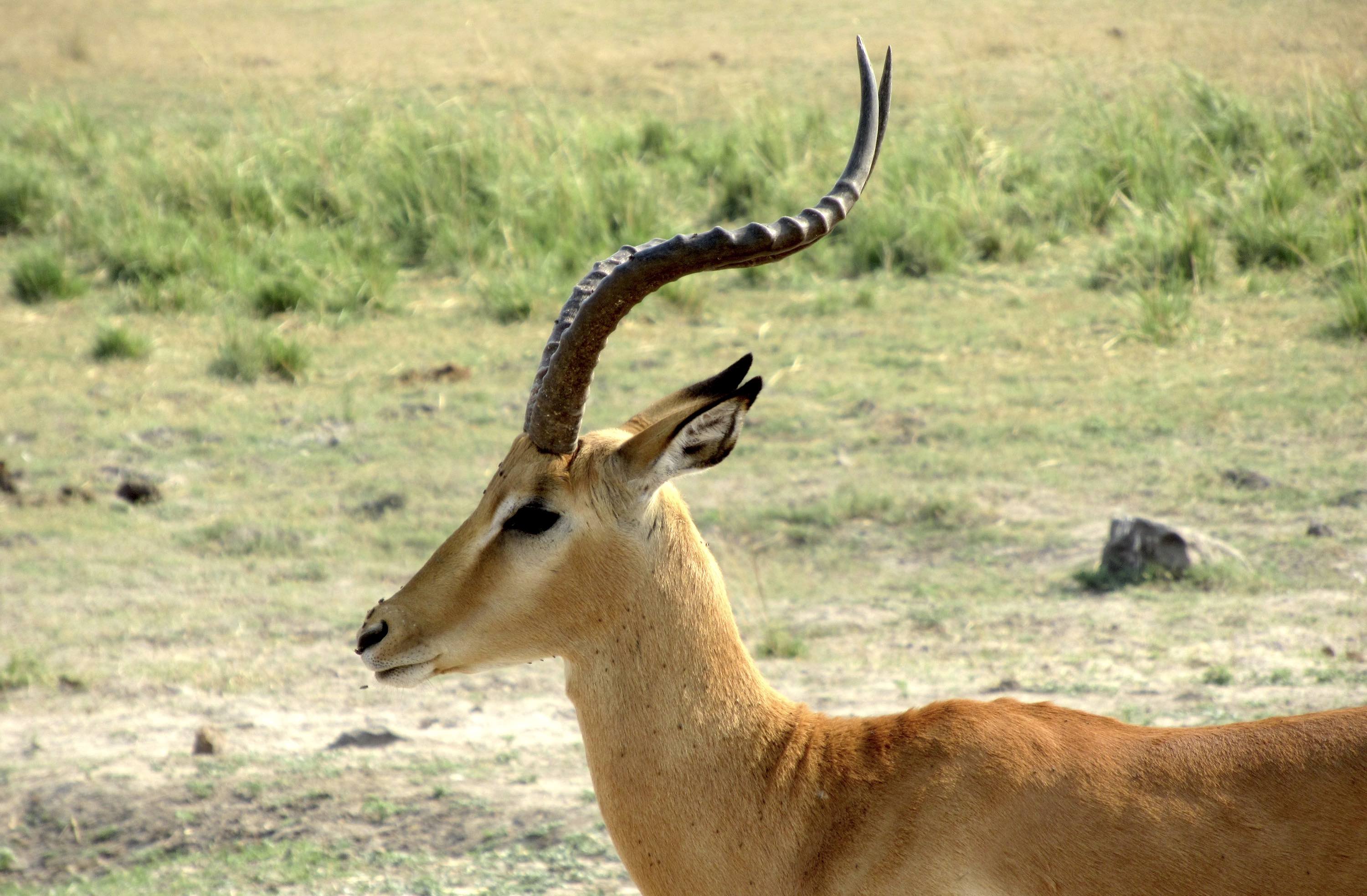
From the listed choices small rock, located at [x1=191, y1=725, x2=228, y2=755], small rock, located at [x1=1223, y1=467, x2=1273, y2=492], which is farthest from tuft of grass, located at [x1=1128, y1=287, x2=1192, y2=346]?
small rock, located at [x1=191, y1=725, x2=228, y2=755]

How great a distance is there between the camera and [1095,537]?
7223mm

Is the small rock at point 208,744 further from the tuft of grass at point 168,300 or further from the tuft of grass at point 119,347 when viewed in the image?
the tuft of grass at point 168,300

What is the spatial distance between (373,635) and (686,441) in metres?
0.78

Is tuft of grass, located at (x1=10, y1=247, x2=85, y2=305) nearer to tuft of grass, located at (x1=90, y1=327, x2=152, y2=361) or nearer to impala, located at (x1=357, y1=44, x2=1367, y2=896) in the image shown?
tuft of grass, located at (x1=90, y1=327, x2=152, y2=361)

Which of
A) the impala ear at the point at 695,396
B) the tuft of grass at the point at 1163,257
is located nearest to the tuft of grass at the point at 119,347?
the tuft of grass at the point at 1163,257

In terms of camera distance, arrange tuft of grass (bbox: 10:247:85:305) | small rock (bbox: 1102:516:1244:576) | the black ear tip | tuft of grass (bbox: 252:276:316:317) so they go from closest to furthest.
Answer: the black ear tip → small rock (bbox: 1102:516:1244:576) → tuft of grass (bbox: 252:276:316:317) → tuft of grass (bbox: 10:247:85:305)

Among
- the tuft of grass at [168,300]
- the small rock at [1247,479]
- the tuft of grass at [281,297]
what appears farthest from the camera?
the tuft of grass at [168,300]

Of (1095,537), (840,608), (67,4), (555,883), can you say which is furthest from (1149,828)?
(67,4)

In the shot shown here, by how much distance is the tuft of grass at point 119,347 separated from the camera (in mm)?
10594

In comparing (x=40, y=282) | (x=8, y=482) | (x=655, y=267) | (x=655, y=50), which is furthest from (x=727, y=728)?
(x=655, y=50)

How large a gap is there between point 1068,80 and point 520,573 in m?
15.3

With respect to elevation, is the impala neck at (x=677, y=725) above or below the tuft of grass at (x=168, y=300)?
above

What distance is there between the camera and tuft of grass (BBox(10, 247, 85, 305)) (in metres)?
12.0

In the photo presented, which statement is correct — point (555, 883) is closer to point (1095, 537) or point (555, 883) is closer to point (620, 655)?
point (620, 655)
